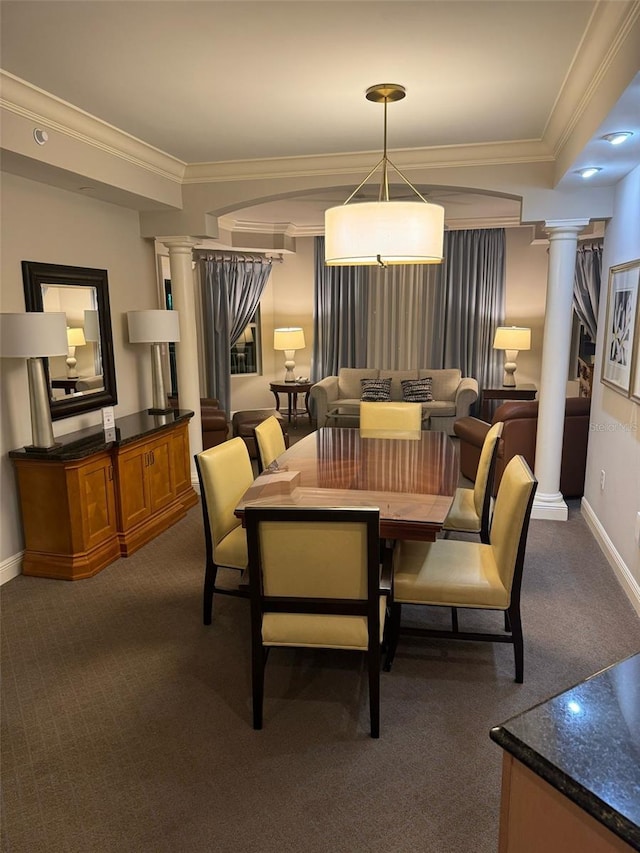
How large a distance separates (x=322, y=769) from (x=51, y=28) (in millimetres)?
3003

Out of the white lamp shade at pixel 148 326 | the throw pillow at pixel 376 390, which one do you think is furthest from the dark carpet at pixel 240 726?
the throw pillow at pixel 376 390

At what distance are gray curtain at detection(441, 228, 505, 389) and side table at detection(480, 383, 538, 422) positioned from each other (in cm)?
47

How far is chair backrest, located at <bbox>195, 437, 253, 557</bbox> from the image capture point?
2.70 meters

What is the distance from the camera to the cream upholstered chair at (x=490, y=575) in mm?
2291

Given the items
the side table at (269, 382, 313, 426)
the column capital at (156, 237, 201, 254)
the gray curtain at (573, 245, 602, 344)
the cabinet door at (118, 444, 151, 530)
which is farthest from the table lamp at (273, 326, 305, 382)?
the cabinet door at (118, 444, 151, 530)

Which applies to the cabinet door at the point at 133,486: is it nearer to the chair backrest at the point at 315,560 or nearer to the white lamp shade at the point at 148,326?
the white lamp shade at the point at 148,326

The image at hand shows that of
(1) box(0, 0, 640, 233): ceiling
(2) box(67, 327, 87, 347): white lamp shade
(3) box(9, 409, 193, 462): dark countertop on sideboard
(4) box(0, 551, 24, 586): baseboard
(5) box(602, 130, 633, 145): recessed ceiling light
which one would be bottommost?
(4) box(0, 551, 24, 586): baseboard

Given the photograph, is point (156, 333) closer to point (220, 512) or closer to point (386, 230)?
point (220, 512)

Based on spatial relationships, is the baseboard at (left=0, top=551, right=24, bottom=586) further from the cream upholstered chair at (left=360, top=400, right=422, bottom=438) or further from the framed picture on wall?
the framed picture on wall

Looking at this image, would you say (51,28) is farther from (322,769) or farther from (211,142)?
(322,769)

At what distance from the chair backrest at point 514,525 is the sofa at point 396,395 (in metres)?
4.41

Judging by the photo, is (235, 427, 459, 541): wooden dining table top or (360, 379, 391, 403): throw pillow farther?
Result: (360, 379, 391, 403): throw pillow

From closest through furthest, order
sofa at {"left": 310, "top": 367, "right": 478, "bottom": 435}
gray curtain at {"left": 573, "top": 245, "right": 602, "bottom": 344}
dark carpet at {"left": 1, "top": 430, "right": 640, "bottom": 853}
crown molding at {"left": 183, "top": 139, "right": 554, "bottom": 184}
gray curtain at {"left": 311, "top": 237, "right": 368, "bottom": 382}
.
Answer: dark carpet at {"left": 1, "top": 430, "right": 640, "bottom": 853} < crown molding at {"left": 183, "top": 139, "right": 554, "bottom": 184} < gray curtain at {"left": 573, "top": 245, "right": 602, "bottom": 344} < sofa at {"left": 310, "top": 367, "right": 478, "bottom": 435} < gray curtain at {"left": 311, "top": 237, "right": 368, "bottom": 382}

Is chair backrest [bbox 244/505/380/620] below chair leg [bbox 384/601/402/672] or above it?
above
